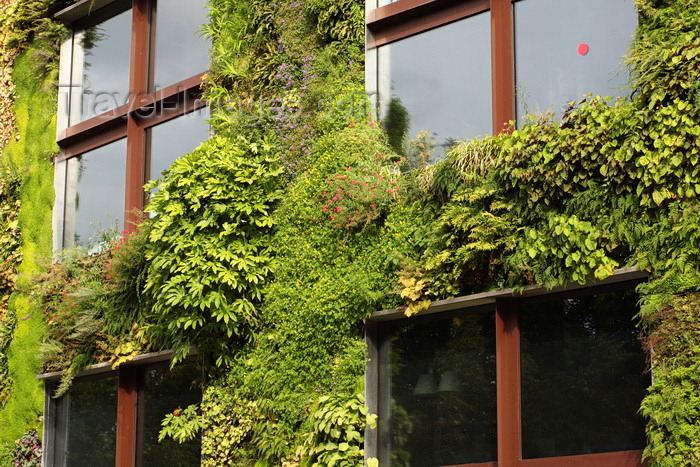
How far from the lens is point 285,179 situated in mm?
12383

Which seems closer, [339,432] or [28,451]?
[339,432]

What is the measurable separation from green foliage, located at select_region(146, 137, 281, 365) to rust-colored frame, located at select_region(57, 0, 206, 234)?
214 cm

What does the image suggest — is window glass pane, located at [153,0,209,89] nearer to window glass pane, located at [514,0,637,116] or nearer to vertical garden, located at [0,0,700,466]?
vertical garden, located at [0,0,700,466]

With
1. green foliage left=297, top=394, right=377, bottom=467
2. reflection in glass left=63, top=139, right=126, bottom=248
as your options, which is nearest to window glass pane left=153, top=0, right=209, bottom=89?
reflection in glass left=63, top=139, right=126, bottom=248

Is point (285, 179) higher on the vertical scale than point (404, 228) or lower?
higher

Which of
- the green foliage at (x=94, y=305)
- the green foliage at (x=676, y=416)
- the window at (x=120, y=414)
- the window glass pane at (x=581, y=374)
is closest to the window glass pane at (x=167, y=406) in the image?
the window at (x=120, y=414)

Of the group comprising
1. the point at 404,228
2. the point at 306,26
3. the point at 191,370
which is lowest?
the point at 191,370

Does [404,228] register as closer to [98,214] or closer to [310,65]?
[310,65]

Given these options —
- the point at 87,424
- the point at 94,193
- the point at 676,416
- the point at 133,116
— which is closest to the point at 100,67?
the point at 133,116

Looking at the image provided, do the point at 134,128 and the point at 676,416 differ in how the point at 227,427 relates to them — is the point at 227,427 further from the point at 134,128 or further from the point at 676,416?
the point at 676,416

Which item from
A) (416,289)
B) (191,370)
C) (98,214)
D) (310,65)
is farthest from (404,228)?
(98,214)

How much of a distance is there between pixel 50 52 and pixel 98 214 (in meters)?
3.11

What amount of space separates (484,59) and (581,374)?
12.3ft

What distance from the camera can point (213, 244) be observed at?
39.1 ft
